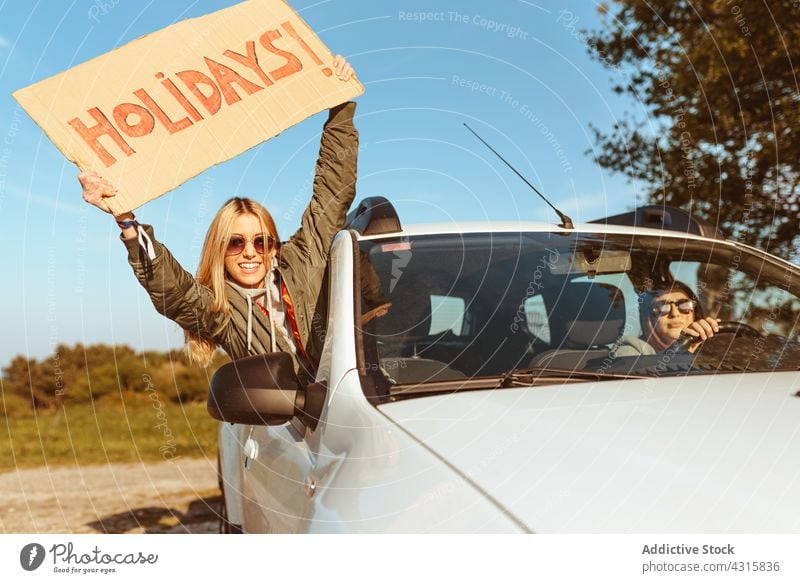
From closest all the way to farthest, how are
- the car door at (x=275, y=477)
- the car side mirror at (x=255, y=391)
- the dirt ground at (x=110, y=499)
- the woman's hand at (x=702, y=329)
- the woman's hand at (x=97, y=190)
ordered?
1. the car side mirror at (x=255, y=391)
2. the car door at (x=275, y=477)
3. the woman's hand at (x=97, y=190)
4. the woman's hand at (x=702, y=329)
5. the dirt ground at (x=110, y=499)

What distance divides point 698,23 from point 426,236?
6.25 m

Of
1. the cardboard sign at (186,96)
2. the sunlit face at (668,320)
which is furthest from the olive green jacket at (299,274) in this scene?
the sunlit face at (668,320)

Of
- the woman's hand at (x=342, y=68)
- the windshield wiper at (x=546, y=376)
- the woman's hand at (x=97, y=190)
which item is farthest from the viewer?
the woman's hand at (x=342, y=68)

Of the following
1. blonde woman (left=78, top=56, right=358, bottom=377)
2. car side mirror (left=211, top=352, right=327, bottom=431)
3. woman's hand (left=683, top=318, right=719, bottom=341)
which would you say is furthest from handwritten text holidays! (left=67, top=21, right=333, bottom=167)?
woman's hand (left=683, top=318, right=719, bottom=341)

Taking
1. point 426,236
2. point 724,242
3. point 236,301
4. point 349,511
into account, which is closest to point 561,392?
point 349,511

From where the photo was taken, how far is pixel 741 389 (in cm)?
232

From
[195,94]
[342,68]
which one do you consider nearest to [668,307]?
[342,68]

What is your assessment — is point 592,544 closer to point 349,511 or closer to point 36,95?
point 349,511

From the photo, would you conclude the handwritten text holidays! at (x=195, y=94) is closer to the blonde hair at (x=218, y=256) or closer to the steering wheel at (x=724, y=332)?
the blonde hair at (x=218, y=256)

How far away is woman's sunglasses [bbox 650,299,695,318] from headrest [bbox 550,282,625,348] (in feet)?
0.44

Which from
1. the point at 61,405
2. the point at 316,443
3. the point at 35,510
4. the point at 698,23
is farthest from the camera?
the point at 698,23

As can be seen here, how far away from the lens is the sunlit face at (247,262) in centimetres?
328

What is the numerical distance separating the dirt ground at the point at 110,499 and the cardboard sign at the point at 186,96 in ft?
12.1

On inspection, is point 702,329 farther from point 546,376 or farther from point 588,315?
point 546,376
